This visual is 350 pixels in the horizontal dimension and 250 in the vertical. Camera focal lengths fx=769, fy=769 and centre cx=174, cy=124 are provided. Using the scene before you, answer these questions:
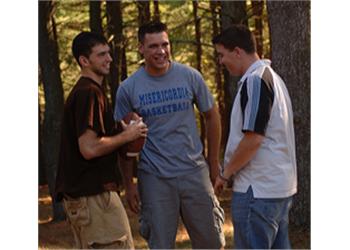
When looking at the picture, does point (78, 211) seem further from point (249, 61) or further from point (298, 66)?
point (298, 66)

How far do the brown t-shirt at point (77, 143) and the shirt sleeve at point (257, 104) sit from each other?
937mm

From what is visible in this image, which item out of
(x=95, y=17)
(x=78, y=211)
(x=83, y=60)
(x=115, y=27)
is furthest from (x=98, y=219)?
(x=115, y=27)

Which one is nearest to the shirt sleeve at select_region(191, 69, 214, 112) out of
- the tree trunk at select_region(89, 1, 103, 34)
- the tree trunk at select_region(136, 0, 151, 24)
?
the tree trunk at select_region(89, 1, 103, 34)

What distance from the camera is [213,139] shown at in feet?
18.1

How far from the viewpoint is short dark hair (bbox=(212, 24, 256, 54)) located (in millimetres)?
4711

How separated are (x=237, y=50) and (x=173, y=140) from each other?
35.4 inches

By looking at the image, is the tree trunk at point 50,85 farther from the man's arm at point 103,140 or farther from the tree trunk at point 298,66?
the man's arm at point 103,140

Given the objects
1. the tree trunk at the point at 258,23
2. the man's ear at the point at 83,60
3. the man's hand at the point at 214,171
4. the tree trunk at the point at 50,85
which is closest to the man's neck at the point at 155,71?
the man's ear at the point at 83,60

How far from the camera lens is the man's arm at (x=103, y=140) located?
4.71 metres

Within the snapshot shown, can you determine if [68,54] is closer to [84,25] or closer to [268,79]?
[84,25]

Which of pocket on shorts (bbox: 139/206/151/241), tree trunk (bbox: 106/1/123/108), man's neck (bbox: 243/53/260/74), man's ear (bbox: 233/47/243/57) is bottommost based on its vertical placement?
pocket on shorts (bbox: 139/206/151/241)

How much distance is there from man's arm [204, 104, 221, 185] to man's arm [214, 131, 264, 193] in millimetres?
893

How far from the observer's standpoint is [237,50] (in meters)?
4.71

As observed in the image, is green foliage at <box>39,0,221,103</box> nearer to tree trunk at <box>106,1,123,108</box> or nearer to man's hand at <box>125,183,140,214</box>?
tree trunk at <box>106,1,123,108</box>
